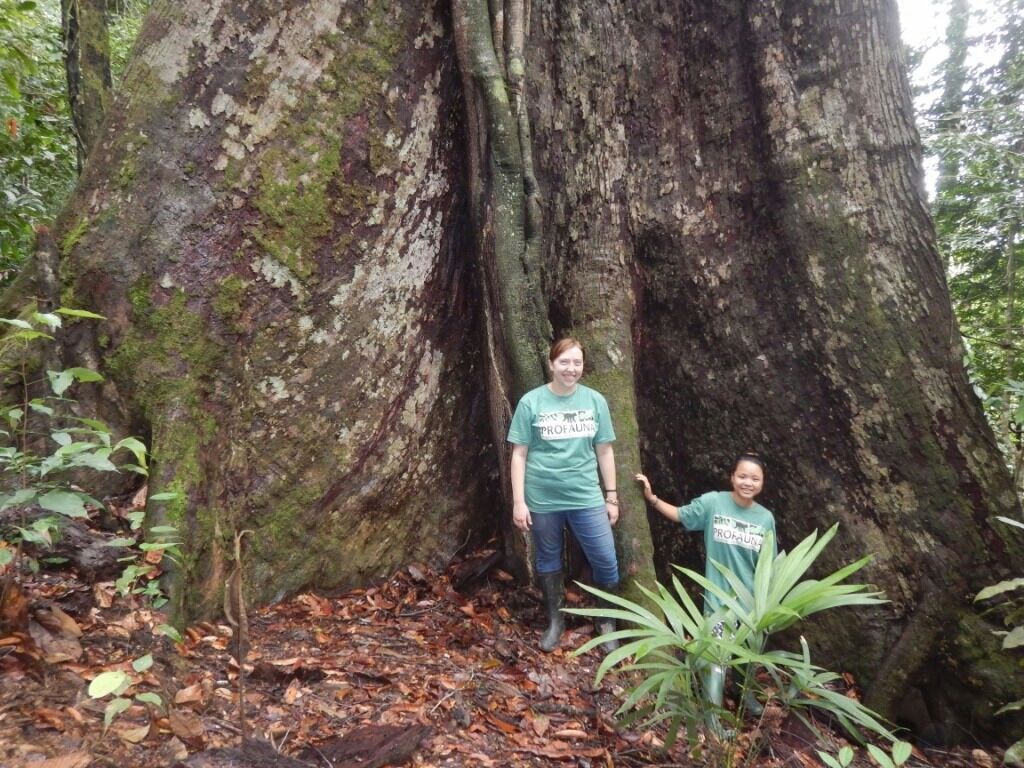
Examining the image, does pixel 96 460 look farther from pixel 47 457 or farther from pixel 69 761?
pixel 69 761

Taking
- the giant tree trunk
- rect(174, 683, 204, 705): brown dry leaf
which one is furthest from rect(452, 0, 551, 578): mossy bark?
rect(174, 683, 204, 705): brown dry leaf

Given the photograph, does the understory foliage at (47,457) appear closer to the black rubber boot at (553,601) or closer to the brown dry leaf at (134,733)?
the brown dry leaf at (134,733)

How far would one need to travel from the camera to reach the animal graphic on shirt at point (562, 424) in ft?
11.8

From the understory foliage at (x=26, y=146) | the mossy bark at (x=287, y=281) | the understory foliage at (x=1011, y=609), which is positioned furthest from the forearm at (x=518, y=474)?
the understory foliage at (x=26, y=146)

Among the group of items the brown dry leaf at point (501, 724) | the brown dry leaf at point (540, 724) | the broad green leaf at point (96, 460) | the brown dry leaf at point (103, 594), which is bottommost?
the brown dry leaf at point (540, 724)

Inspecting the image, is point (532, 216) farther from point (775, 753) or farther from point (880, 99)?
point (775, 753)

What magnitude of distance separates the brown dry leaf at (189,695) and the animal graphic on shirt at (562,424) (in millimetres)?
1935

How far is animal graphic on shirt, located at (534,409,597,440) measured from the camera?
3.60m

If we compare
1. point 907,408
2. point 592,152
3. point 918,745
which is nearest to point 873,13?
point 592,152

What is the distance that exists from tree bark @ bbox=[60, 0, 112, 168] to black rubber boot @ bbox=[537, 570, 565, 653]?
4.80 meters

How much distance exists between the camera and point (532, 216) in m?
3.83

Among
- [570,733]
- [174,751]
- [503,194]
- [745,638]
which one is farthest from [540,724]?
[503,194]

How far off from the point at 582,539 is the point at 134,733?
2218 mm

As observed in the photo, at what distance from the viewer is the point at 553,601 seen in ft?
12.4
